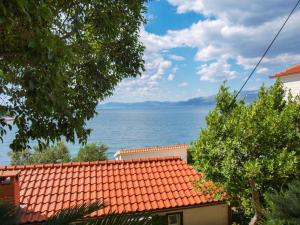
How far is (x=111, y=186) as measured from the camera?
38.5ft

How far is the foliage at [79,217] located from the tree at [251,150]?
607 centimetres

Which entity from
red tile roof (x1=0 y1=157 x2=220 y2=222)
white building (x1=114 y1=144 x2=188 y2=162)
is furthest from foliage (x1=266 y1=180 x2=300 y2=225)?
white building (x1=114 y1=144 x2=188 y2=162)

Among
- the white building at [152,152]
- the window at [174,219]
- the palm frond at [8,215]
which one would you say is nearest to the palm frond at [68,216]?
the palm frond at [8,215]

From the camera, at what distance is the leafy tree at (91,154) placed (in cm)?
3603

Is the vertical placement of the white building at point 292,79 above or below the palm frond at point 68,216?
above

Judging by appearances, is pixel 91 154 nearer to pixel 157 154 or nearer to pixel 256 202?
pixel 157 154

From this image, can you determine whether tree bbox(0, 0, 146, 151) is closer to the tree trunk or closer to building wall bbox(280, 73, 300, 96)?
the tree trunk

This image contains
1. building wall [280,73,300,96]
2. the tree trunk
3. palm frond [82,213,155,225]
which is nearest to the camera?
palm frond [82,213,155,225]

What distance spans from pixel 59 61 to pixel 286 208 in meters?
7.56

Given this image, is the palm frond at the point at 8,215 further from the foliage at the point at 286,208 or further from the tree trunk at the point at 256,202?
the tree trunk at the point at 256,202

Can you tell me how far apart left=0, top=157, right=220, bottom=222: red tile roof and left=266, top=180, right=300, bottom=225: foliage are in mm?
2869

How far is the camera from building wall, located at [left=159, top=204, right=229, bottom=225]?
38.2 ft

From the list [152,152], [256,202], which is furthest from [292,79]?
[152,152]

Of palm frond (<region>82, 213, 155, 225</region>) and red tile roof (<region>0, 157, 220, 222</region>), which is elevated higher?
red tile roof (<region>0, 157, 220, 222</region>)
